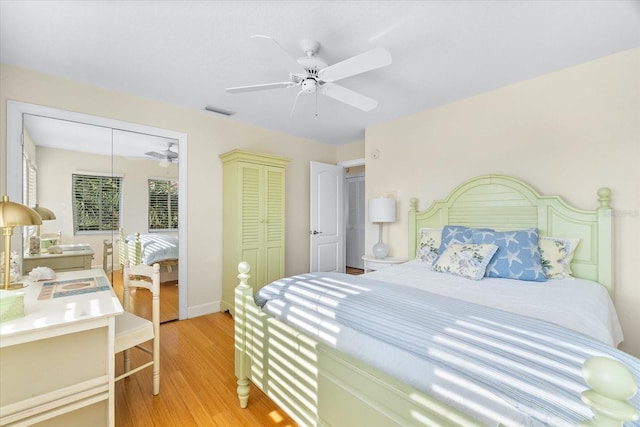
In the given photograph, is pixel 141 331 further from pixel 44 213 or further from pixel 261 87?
pixel 261 87

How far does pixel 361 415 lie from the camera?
117 cm

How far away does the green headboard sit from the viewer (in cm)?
227

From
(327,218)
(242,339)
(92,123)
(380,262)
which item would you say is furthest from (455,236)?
(92,123)

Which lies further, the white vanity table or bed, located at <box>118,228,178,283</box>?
bed, located at <box>118,228,178,283</box>

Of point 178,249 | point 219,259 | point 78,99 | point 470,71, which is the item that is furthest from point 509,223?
point 78,99

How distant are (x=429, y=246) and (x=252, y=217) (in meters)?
2.13

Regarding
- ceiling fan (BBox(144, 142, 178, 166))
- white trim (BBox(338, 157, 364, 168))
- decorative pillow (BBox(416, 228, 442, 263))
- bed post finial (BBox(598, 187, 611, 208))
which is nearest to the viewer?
bed post finial (BBox(598, 187, 611, 208))

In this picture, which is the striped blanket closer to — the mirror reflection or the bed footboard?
the bed footboard

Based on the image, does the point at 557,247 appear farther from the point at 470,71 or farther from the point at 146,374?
the point at 146,374

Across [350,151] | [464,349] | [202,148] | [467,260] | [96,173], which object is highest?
[350,151]

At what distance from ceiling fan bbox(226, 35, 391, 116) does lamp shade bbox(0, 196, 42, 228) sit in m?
1.49

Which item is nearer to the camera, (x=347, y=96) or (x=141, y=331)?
(x=141, y=331)

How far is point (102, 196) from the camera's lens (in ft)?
9.46

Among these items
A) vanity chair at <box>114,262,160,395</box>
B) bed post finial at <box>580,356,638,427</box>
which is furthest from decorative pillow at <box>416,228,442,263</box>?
vanity chair at <box>114,262,160,395</box>
